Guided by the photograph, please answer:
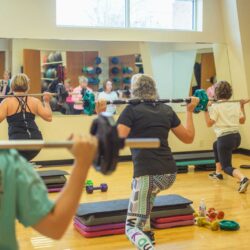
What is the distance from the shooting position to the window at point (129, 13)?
7.19 meters

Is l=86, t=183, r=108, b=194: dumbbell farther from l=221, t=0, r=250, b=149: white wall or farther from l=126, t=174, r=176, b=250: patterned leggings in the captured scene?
l=221, t=0, r=250, b=149: white wall

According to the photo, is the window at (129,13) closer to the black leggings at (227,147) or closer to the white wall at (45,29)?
the white wall at (45,29)

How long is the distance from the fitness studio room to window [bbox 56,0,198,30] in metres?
0.02

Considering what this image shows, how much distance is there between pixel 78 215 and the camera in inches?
150

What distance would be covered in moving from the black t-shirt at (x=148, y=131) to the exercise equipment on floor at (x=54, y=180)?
8.44 feet

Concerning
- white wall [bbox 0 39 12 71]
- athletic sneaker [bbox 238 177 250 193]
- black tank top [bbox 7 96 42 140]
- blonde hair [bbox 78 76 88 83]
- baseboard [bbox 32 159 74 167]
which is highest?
white wall [bbox 0 39 12 71]

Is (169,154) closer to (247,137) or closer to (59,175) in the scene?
(59,175)

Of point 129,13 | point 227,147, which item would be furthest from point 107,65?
point 227,147

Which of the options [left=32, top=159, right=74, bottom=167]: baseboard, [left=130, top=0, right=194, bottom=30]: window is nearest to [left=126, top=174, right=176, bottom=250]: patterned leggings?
[left=32, top=159, right=74, bottom=167]: baseboard

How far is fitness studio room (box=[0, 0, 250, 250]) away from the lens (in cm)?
133

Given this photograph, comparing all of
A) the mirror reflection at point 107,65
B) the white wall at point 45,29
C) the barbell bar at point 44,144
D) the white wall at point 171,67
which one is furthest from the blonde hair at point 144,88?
the white wall at point 171,67

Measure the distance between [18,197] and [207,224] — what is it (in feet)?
9.99

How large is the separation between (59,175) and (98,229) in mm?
1729

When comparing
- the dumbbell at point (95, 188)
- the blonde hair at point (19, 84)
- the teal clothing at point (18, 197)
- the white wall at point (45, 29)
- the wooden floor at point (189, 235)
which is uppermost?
the white wall at point (45, 29)
